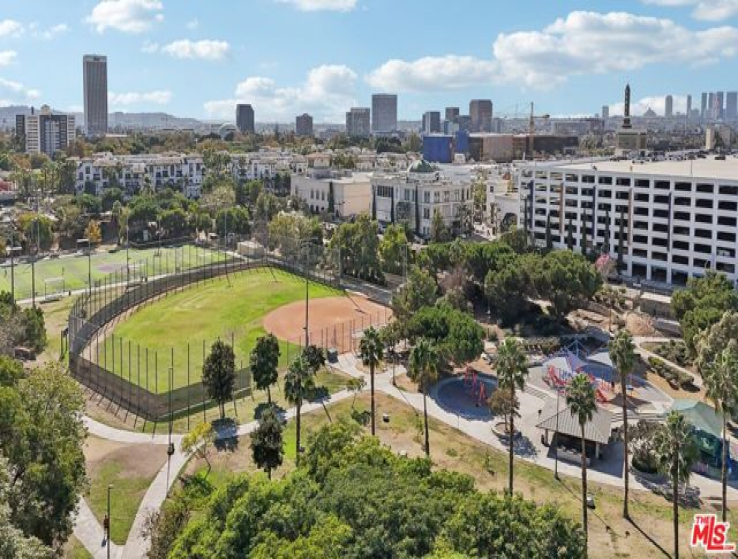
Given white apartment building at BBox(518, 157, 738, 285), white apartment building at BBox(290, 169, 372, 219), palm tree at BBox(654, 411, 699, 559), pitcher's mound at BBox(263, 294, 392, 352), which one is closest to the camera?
palm tree at BBox(654, 411, 699, 559)

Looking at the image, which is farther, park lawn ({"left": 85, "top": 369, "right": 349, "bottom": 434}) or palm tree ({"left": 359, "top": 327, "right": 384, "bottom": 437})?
park lawn ({"left": 85, "top": 369, "right": 349, "bottom": 434})

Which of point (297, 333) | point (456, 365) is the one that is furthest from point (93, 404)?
point (456, 365)

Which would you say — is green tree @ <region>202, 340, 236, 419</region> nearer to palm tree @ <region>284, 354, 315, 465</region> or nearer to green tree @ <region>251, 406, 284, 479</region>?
palm tree @ <region>284, 354, 315, 465</region>

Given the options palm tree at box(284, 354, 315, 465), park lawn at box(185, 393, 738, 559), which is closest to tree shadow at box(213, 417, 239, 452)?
park lawn at box(185, 393, 738, 559)

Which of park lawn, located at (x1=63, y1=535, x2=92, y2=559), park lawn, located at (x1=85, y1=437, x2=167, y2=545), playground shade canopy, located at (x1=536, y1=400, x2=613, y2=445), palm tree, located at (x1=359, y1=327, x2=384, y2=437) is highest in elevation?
palm tree, located at (x1=359, y1=327, x2=384, y2=437)

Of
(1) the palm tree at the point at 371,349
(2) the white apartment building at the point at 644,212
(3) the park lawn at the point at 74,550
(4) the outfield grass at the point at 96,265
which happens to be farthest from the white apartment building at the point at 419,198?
(3) the park lawn at the point at 74,550

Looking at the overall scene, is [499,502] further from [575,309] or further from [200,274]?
[200,274]

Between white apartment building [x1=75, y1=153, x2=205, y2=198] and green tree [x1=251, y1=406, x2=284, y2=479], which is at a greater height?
white apartment building [x1=75, y1=153, x2=205, y2=198]
